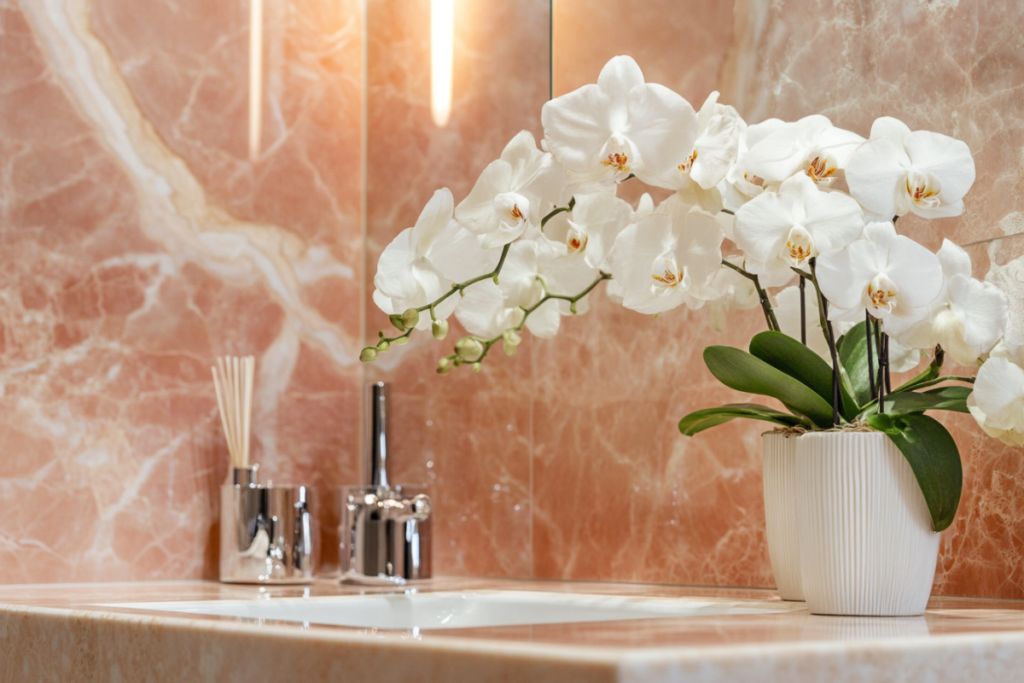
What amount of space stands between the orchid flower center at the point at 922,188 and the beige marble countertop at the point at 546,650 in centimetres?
27

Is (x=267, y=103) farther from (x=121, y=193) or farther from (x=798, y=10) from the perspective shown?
(x=798, y=10)

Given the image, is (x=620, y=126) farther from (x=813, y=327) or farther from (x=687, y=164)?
(x=813, y=327)

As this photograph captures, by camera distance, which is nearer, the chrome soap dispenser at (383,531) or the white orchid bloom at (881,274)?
the white orchid bloom at (881,274)

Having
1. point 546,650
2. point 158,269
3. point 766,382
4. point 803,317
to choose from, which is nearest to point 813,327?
point 803,317

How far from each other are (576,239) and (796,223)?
155mm

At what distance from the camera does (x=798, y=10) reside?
1.07m

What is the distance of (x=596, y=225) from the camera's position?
79 centimetres

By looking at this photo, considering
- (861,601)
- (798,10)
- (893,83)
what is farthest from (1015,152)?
(861,601)

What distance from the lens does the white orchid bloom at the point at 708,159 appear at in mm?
740

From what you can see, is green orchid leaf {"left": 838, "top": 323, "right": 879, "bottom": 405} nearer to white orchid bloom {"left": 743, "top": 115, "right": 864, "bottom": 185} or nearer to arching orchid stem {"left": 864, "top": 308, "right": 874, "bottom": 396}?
arching orchid stem {"left": 864, "top": 308, "right": 874, "bottom": 396}

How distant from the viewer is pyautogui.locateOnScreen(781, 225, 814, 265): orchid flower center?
0.71m

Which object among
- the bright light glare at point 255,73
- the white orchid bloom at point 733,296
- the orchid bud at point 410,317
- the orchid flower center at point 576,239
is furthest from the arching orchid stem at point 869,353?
the bright light glare at point 255,73

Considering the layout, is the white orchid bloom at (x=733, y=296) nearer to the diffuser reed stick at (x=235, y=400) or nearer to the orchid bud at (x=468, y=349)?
the orchid bud at (x=468, y=349)

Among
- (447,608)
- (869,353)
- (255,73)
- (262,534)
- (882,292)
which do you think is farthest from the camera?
(255,73)
